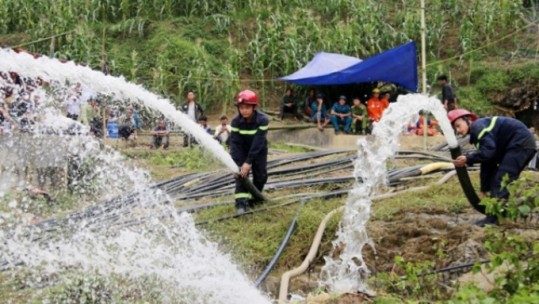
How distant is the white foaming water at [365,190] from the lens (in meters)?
6.72

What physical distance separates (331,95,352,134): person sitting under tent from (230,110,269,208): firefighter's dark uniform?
23.4 feet

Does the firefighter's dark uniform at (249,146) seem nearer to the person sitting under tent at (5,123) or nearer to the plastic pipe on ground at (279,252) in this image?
the plastic pipe on ground at (279,252)

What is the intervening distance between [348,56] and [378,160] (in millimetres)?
9633

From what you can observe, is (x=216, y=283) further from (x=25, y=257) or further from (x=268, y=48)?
(x=268, y=48)

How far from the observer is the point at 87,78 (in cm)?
723

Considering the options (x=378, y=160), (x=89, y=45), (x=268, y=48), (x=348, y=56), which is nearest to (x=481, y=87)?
(x=348, y=56)

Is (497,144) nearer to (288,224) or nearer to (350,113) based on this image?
(288,224)

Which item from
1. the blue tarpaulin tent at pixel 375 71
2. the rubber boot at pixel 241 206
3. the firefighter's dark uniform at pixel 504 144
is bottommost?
the rubber boot at pixel 241 206

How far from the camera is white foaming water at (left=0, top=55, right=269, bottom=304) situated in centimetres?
614

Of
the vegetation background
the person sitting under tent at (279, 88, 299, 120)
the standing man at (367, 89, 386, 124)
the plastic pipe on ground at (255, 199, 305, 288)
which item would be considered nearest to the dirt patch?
the plastic pipe on ground at (255, 199, 305, 288)

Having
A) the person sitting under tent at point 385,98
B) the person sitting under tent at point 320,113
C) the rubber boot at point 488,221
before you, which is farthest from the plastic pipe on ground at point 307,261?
the person sitting under tent at point 320,113

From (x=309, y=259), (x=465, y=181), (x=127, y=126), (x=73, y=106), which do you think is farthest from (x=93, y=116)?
(x=465, y=181)

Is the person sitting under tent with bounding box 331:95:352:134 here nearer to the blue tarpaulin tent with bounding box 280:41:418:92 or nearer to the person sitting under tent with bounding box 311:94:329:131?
the person sitting under tent with bounding box 311:94:329:131

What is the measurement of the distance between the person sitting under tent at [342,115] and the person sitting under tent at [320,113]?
224 millimetres
